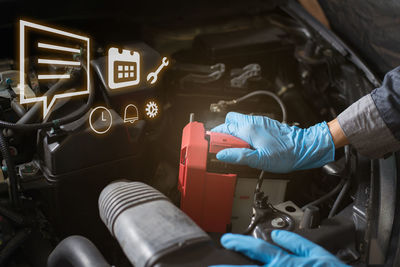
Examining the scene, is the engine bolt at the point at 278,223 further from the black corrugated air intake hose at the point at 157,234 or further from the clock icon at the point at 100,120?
the clock icon at the point at 100,120

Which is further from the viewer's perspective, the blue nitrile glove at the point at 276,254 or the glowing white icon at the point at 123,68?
the glowing white icon at the point at 123,68

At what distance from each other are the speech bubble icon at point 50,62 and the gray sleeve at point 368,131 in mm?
827

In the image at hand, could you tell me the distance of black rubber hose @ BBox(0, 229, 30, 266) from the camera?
1.02 m

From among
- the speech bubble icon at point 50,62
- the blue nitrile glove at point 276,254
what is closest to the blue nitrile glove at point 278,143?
the blue nitrile glove at point 276,254

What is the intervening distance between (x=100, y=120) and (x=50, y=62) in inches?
9.4

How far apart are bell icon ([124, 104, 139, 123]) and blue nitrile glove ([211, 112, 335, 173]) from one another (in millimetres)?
260

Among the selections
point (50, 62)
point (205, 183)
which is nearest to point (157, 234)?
point (205, 183)

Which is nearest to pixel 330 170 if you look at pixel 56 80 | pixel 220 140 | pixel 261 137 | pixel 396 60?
pixel 261 137

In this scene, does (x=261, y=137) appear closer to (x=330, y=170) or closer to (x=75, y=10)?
(x=330, y=170)

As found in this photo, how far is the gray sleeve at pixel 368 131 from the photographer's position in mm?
1236

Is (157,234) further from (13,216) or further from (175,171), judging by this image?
(175,171)

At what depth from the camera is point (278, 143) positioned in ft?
4.04

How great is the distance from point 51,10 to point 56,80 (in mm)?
332

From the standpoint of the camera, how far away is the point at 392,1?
1434mm
